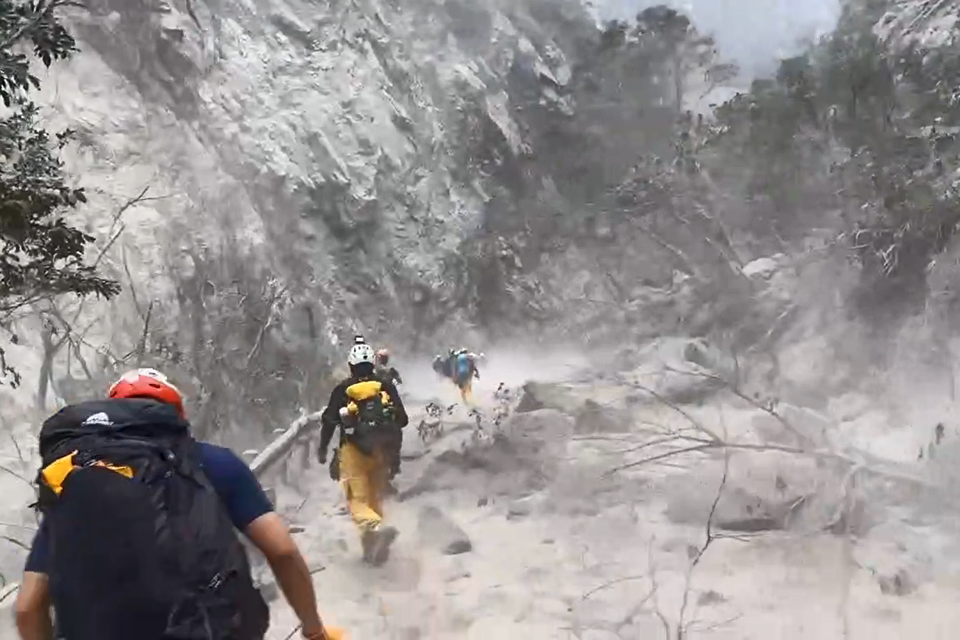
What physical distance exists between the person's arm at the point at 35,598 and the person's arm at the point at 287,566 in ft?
1.07

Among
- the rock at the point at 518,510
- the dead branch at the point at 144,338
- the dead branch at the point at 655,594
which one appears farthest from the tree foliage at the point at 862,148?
the dead branch at the point at 144,338

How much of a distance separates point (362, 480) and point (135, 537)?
3073mm

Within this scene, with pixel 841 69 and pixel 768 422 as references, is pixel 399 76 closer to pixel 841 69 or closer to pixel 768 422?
pixel 841 69

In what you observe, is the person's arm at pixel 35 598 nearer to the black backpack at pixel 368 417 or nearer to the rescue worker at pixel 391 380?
the black backpack at pixel 368 417

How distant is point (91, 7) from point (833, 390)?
232 inches

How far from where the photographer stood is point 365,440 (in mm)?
4254

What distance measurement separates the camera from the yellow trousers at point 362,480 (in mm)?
4297

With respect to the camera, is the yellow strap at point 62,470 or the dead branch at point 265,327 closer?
the yellow strap at point 62,470

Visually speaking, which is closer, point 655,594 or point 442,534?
point 655,594

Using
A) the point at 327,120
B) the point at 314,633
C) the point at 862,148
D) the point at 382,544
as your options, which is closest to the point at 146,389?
the point at 314,633

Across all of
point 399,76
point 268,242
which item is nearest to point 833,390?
point 268,242

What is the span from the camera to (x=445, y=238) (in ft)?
22.2

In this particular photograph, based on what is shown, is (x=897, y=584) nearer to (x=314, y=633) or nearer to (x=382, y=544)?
(x=382, y=544)

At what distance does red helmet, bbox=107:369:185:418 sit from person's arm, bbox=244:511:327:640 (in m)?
0.24
